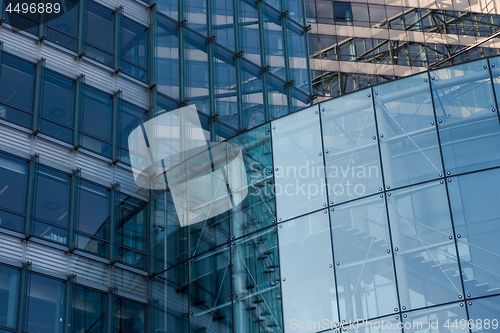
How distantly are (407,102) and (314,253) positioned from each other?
445 cm

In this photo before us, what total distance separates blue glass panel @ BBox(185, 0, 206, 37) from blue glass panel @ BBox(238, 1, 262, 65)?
1.55 m

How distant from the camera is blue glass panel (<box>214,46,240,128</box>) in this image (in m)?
25.9

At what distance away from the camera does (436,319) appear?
15.8m

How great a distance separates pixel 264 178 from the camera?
20.0 metres

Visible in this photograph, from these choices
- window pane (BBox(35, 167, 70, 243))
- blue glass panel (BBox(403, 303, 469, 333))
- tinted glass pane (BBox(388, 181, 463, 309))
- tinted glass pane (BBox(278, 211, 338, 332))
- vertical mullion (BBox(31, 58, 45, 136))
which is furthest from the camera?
vertical mullion (BBox(31, 58, 45, 136))

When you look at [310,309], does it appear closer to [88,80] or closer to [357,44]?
[88,80]

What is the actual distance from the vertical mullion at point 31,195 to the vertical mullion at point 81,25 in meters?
4.33

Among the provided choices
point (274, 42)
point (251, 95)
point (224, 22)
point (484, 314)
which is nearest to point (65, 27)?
point (224, 22)

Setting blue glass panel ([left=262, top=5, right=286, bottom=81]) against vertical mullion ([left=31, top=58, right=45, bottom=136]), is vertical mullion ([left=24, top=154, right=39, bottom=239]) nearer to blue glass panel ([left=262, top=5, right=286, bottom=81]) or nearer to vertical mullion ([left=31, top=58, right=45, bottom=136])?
vertical mullion ([left=31, top=58, right=45, bottom=136])

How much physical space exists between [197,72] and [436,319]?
1357cm

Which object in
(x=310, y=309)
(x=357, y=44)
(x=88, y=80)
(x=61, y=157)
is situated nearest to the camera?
(x=310, y=309)

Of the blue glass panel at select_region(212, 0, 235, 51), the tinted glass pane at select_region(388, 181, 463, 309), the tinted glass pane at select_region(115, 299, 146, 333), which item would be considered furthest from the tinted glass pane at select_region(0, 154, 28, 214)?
the tinted glass pane at select_region(388, 181, 463, 309)

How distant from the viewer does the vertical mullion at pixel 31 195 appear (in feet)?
66.2

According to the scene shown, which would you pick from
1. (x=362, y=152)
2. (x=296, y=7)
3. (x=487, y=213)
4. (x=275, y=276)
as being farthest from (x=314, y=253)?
(x=296, y=7)
